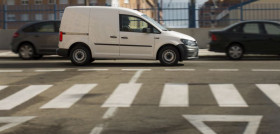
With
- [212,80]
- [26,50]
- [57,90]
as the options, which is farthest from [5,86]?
[26,50]

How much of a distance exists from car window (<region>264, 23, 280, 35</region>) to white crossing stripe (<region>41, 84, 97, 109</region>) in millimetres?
9658

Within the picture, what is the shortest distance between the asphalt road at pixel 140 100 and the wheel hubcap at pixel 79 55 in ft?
2.20

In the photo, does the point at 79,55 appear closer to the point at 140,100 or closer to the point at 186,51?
the point at 186,51

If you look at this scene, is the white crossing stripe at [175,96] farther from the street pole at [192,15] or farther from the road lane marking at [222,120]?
the street pole at [192,15]

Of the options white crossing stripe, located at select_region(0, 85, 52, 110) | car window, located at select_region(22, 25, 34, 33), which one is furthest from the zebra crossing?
car window, located at select_region(22, 25, 34, 33)

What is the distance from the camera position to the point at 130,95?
10211 mm

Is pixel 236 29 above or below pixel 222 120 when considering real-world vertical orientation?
above

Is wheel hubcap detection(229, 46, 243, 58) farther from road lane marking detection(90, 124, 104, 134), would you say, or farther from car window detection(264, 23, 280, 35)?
road lane marking detection(90, 124, 104, 134)

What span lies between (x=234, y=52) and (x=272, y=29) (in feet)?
5.67

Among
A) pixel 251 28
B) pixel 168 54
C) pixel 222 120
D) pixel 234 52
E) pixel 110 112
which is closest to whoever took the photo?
pixel 222 120

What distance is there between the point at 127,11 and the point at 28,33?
5.27 metres

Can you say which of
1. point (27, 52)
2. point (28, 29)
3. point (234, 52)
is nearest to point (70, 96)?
point (27, 52)

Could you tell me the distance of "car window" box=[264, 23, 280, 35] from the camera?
1921cm

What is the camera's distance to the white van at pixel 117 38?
1582 centimetres
